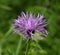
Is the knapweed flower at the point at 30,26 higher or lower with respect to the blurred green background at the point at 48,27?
lower

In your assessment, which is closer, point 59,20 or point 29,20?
point 29,20

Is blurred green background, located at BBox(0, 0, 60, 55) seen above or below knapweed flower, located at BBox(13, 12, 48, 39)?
above

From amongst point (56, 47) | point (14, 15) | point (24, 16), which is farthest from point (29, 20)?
point (14, 15)

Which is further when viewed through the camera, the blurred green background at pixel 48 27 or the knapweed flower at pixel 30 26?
the blurred green background at pixel 48 27

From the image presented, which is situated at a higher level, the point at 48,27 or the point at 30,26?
the point at 48,27

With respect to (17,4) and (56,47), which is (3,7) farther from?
(56,47)

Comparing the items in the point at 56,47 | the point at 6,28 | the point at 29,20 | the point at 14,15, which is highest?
the point at 14,15

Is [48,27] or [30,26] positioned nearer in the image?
[30,26]

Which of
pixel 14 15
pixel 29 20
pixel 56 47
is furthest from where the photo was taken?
pixel 14 15

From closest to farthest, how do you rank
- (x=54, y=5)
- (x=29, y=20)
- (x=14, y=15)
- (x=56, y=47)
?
(x=29, y=20) < (x=56, y=47) < (x=54, y=5) < (x=14, y=15)

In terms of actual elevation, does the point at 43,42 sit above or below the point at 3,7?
below

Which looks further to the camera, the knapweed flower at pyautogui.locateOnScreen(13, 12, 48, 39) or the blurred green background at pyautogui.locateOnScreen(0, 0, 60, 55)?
the blurred green background at pyautogui.locateOnScreen(0, 0, 60, 55)
